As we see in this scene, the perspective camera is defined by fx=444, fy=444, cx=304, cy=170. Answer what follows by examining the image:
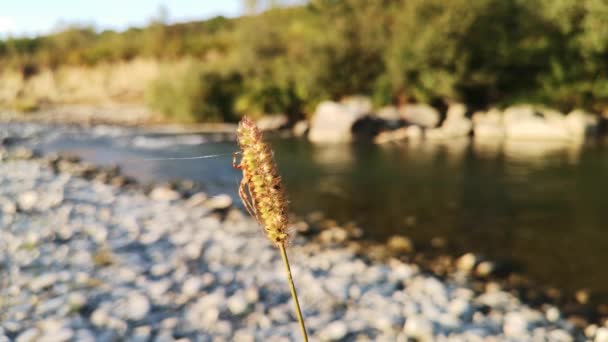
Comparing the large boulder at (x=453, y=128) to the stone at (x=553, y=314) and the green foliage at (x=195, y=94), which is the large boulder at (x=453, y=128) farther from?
the stone at (x=553, y=314)

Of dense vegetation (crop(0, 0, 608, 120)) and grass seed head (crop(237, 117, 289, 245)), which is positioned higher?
dense vegetation (crop(0, 0, 608, 120))

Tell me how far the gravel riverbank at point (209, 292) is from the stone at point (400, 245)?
0.83 meters

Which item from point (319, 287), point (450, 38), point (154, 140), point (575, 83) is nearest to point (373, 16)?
point (450, 38)

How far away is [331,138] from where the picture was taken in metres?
24.9

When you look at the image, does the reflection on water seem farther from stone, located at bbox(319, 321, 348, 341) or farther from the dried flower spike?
the dried flower spike

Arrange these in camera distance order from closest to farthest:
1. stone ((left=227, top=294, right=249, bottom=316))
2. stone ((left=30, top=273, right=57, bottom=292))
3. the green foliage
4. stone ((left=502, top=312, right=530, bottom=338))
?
stone ((left=502, top=312, right=530, bottom=338))
stone ((left=227, top=294, right=249, bottom=316))
stone ((left=30, top=273, right=57, bottom=292))
the green foliage

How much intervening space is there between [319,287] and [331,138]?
19.3 meters

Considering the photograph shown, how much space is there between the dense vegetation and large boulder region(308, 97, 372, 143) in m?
4.17

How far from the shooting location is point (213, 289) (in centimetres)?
568

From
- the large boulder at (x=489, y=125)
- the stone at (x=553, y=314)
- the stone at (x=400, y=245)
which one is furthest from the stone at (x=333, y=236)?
the large boulder at (x=489, y=125)

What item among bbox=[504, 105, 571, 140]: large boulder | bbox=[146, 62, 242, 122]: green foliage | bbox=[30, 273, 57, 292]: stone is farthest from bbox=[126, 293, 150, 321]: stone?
bbox=[146, 62, 242, 122]: green foliage

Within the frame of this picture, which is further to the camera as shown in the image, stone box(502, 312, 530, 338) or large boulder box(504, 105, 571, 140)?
large boulder box(504, 105, 571, 140)

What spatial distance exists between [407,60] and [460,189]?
680 inches

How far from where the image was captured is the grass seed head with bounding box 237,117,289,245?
1677 mm
